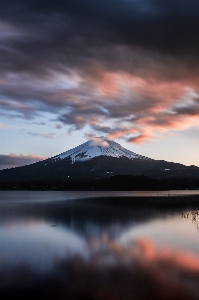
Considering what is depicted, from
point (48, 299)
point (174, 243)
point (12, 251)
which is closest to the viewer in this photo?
point (48, 299)

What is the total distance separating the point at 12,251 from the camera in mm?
15562

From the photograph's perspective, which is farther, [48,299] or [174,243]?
[174,243]

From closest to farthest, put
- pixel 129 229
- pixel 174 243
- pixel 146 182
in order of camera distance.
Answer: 1. pixel 174 243
2. pixel 129 229
3. pixel 146 182

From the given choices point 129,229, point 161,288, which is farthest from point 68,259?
point 129,229

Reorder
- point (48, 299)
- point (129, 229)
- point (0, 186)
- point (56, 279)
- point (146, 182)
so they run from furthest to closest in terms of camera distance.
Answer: point (0, 186)
point (146, 182)
point (129, 229)
point (56, 279)
point (48, 299)

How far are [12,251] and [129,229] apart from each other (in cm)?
933

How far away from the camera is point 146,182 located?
119 metres

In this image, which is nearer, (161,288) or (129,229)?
(161,288)

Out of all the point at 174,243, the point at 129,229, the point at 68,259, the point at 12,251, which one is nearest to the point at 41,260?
the point at 68,259

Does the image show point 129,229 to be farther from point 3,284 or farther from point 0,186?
point 0,186

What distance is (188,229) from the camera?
2283 cm

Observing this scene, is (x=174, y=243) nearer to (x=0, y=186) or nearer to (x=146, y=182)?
(x=146, y=182)

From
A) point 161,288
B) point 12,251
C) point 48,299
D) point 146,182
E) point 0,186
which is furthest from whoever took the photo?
point 0,186

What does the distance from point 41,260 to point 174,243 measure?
755 centimetres
